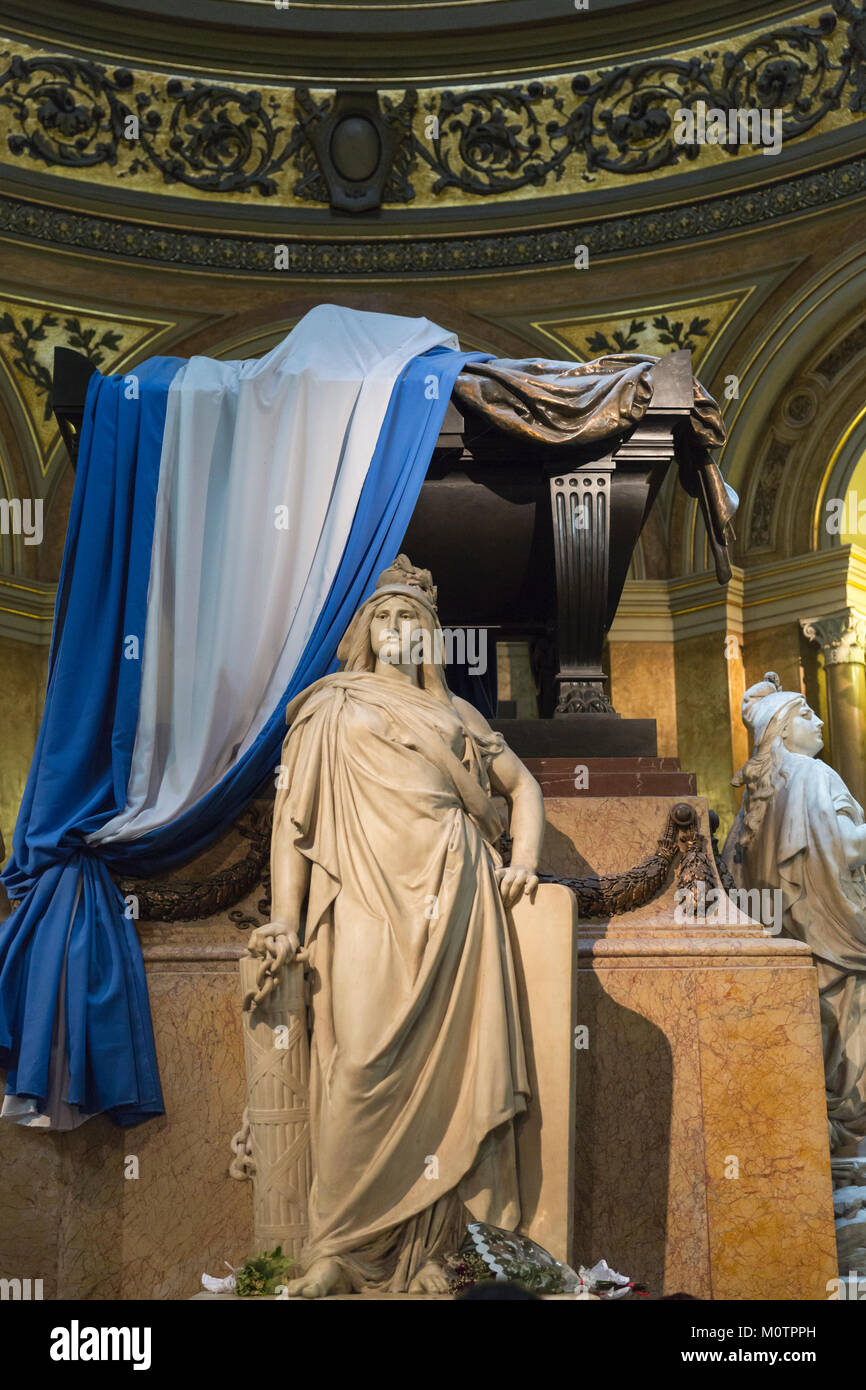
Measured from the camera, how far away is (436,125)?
11.0 meters

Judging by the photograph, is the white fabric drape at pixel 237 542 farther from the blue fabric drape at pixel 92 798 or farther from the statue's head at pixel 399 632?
the statue's head at pixel 399 632

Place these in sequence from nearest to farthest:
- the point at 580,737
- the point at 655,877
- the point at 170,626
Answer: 1. the point at 655,877
2. the point at 170,626
3. the point at 580,737

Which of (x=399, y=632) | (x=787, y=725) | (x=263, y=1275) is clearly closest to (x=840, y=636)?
(x=787, y=725)

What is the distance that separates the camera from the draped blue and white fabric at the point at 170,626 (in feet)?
14.6

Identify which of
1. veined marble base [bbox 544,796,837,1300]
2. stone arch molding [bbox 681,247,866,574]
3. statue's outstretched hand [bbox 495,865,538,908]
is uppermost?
stone arch molding [bbox 681,247,866,574]

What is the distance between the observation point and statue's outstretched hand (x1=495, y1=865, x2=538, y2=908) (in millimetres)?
4090

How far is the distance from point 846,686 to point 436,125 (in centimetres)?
488

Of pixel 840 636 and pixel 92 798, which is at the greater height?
pixel 840 636

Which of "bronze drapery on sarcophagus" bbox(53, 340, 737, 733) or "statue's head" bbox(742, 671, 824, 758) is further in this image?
"statue's head" bbox(742, 671, 824, 758)

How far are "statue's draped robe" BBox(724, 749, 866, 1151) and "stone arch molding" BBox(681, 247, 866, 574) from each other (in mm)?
4004

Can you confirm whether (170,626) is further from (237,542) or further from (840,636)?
(840,636)

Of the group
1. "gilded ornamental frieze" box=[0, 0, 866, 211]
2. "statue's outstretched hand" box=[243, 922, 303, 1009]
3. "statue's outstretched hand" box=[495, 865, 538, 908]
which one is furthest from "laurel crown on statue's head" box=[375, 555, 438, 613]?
"gilded ornamental frieze" box=[0, 0, 866, 211]

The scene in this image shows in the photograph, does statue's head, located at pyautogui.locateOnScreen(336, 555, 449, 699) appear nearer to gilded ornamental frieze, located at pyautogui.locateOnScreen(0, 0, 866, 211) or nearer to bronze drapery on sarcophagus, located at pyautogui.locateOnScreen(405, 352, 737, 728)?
bronze drapery on sarcophagus, located at pyautogui.locateOnScreen(405, 352, 737, 728)

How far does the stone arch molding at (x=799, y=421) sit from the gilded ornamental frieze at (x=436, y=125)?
1038 millimetres
